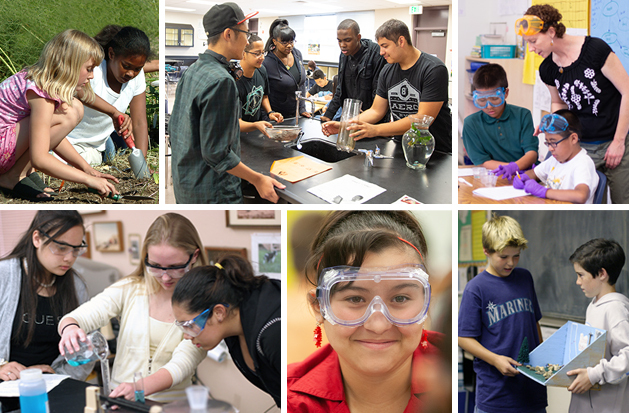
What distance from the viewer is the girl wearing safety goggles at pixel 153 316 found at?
1.91m

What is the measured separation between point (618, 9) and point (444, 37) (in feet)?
2.45

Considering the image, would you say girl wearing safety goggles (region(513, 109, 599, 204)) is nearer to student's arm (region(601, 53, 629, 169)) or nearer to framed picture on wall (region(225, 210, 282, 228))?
student's arm (region(601, 53, 629, 169))

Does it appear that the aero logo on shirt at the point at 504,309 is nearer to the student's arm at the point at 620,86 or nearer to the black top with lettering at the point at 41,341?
the student's arm at the point at 620,86

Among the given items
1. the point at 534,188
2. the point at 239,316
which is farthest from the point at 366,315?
the point at 534,188

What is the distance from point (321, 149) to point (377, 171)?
1.67 feet

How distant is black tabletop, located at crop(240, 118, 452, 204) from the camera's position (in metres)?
1.96

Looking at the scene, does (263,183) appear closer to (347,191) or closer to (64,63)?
(347,191)

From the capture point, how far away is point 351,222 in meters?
1.83

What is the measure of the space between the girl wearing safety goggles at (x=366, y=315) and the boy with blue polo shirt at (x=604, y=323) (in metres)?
0.63

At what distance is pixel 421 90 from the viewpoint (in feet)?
7.66

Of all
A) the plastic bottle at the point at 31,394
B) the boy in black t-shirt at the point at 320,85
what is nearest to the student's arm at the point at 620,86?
the boy in black t-shirt at the point at 320,85

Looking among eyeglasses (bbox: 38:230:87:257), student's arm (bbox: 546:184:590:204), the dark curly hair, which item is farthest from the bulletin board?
eyeglasses (bbox: 38:230:87:257)

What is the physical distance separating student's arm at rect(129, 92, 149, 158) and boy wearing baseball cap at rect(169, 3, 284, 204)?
0.39 feet

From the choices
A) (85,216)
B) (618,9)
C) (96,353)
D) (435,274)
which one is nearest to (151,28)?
(85,216)
